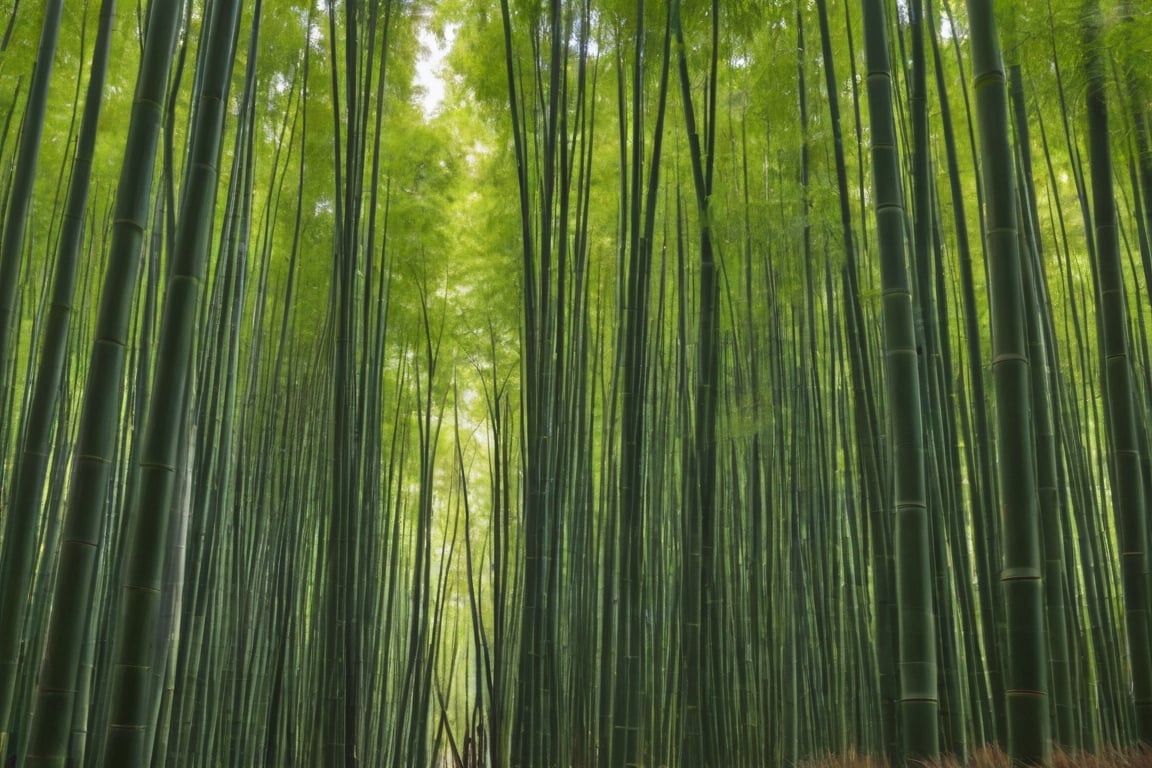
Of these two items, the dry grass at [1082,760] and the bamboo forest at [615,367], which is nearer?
the dry grass at [1082,760]

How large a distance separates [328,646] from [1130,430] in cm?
273

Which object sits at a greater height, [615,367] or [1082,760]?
[615,367]

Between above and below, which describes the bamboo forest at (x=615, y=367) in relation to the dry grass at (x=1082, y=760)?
above

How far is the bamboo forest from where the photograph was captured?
1.89m

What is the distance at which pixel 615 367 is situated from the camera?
4.68 metres

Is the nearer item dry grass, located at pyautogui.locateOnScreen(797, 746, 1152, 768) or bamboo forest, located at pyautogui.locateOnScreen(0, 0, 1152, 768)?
dry grass, located at pyautogui.locateOnScreen(797, 746, 1152, 768)

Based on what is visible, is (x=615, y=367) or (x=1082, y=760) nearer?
(x=1082, y=760)

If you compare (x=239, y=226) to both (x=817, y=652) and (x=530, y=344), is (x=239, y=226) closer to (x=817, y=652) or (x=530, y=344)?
(x=530, y=344)

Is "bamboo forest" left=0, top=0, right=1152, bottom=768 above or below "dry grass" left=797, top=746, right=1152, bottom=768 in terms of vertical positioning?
above

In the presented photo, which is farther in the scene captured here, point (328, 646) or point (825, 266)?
point (825, 266)

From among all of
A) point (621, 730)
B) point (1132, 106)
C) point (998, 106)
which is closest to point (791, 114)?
point (1132, 106)

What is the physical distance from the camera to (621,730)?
10.5ft

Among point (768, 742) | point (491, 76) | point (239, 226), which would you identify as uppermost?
point (491, 76)

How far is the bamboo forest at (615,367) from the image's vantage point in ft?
6.19
